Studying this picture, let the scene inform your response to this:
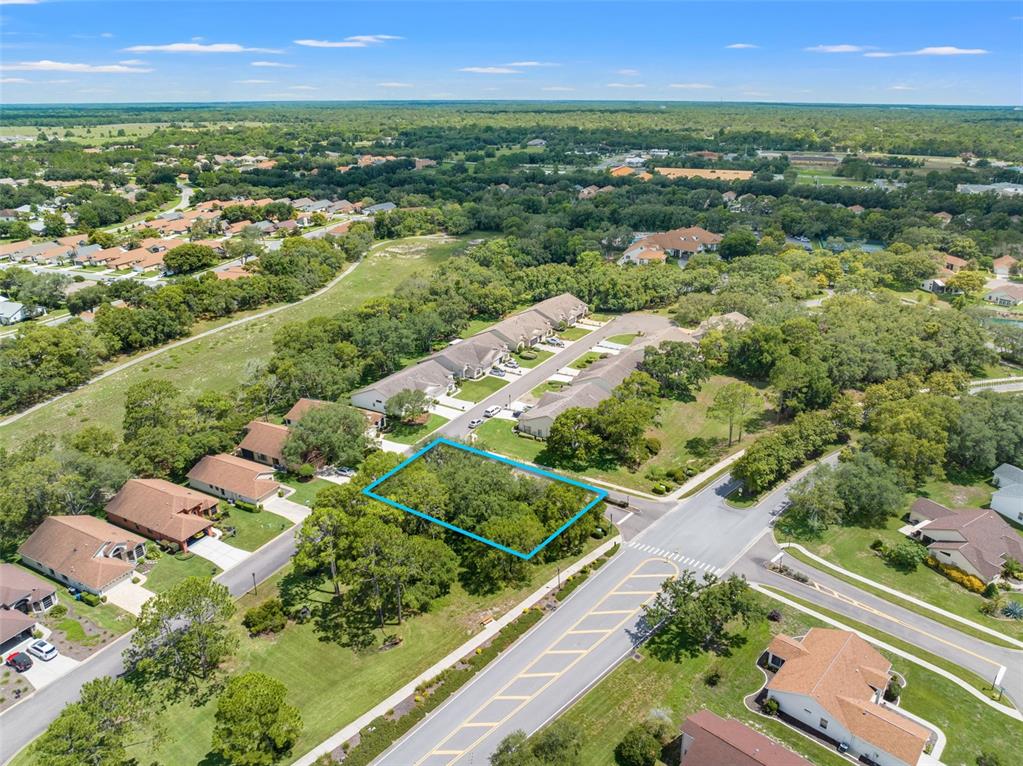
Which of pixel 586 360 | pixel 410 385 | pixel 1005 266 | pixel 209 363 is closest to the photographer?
pixel 410 385

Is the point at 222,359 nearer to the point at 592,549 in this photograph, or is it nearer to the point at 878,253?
the point at 592,549

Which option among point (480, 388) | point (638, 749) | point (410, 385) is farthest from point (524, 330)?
point (638, 749)

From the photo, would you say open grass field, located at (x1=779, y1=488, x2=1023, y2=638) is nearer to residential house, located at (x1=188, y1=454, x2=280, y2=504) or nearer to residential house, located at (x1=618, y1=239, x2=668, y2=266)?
residential house, located at (x1=188, y1=454, x2=280, y2=504)

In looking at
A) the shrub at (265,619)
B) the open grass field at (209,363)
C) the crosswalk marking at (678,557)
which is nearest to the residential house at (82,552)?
the shrub at (265,619)

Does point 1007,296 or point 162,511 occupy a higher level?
point 1007,296

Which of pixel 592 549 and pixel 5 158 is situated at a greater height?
pixel 5 158

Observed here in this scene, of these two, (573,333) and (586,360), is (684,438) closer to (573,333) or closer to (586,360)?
(586,360)

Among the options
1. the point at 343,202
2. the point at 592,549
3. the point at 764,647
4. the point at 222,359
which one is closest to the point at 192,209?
the point at 343,202
